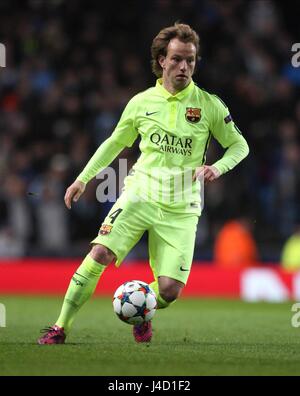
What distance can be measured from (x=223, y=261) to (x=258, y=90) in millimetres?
3115

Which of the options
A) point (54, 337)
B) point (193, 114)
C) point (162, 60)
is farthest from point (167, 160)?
point (54, 337)

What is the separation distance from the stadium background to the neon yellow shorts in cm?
714

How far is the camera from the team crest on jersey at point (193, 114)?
798 centimetres

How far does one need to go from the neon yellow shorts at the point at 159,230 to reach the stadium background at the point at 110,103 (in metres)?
7.14

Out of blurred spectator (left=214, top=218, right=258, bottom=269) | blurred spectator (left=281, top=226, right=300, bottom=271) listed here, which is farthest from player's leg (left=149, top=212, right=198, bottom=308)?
blurred spectator (left=281, top=226, right=300, bottom=271)

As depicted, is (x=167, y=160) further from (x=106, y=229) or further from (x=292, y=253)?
(x=292, y=253)

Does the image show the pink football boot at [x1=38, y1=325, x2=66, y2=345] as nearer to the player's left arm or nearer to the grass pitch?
the grass pitch

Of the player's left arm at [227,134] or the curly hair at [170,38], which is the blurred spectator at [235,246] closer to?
the player's left arm at [227,134]

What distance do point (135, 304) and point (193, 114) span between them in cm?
158

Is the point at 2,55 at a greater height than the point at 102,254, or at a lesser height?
greater

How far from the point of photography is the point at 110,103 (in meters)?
16.4

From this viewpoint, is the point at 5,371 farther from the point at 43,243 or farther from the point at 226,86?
the point at 226,86

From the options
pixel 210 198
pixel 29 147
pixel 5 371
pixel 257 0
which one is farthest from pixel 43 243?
pixel 5 371
